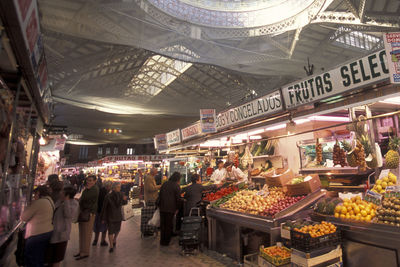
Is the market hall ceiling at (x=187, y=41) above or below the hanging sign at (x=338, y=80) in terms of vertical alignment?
above

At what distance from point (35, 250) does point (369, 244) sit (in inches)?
190

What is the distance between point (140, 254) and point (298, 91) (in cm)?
472

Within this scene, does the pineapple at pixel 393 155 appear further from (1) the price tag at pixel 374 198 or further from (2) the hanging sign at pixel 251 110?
(2) the hanging sign at pixel 251 110

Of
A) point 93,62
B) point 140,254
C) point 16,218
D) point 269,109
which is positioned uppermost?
point 93,62

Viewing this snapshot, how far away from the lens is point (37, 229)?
352cm

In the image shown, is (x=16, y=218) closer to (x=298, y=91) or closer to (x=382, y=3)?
(x=298, y=91)

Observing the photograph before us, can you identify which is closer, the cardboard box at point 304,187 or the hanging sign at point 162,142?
the cardboard box at point 304,187

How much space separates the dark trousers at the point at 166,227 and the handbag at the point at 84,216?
5.74 feet

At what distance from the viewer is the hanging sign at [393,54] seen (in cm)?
254

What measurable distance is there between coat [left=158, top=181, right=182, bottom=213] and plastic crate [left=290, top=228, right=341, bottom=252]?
3.24m

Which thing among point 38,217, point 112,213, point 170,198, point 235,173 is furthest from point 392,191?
point 112,213

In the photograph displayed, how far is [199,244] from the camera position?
17.8 feet

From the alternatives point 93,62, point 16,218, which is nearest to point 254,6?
point 93,62

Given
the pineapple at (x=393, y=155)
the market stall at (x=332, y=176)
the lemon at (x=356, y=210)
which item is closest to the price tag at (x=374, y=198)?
the market stall at (x=332, y=176)
